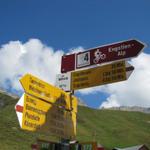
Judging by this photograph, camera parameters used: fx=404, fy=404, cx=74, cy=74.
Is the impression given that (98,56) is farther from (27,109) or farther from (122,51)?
(27,109)

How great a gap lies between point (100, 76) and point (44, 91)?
196 centimetres

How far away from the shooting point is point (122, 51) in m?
12.3

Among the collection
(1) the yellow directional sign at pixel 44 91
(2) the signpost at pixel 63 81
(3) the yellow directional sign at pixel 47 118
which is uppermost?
(2) the signpost at pixel 63 81

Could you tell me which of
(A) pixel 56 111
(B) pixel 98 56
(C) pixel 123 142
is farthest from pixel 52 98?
(C) pixel 123 142

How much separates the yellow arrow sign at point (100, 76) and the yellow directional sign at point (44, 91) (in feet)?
1.87

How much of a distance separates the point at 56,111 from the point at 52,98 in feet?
1.28

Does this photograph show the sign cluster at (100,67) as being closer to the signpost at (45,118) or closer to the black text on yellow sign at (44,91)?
the black text on yellow sign at (44,91)

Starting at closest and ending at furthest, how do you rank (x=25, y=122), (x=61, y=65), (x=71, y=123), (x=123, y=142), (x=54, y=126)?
(x=25, y=122) < (x=54, y=126) < (x=71, y=123) < (x=61, y=65) < (x=123, y=142)

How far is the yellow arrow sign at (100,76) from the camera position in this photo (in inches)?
480

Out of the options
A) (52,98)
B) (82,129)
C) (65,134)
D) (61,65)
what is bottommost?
(65,134)

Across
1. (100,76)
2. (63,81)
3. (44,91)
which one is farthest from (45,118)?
(100,76)

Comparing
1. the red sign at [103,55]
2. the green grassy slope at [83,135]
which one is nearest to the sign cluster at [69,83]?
the red sign at [103,55]

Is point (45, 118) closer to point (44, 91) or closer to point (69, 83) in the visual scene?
point (44, 91)

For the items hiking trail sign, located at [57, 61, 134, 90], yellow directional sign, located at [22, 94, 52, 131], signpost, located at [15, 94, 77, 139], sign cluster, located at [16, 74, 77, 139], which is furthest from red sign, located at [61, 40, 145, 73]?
yellow directional sign, located at [22, 94, 52, 131]
